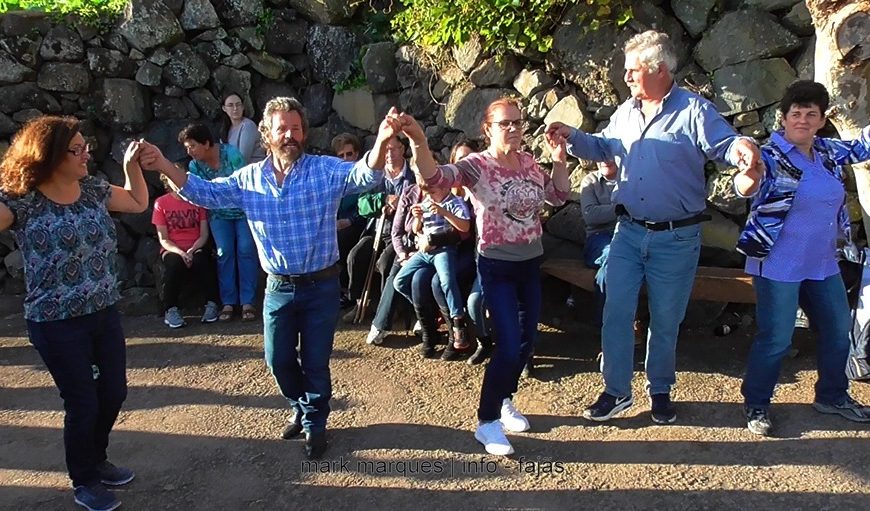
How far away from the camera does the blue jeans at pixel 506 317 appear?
3.58 metres

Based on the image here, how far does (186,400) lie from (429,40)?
10.9ft

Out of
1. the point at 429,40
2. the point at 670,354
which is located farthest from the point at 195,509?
the point at 429,40

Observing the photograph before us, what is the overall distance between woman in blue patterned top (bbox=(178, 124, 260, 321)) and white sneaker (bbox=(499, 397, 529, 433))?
103 inches

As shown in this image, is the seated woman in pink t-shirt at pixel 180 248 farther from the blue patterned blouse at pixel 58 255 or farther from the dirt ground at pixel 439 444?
the blue patterned blouse at pixel 58 255

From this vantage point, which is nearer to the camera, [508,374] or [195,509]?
[195,509]

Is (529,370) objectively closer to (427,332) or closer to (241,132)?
(427,332)

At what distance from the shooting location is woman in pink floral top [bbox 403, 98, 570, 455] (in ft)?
11.7

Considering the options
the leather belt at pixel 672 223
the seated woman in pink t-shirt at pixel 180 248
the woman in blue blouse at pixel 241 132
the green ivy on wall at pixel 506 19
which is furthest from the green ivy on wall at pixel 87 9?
the leather belt at pixel 672 223

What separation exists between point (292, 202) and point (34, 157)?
3.55ft

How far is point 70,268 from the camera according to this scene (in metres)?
3.12

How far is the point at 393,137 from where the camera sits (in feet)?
10.1

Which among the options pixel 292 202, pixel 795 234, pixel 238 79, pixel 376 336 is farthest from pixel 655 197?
pixel 238 79

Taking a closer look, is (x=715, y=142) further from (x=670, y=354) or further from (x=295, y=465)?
(x=295, y=465)

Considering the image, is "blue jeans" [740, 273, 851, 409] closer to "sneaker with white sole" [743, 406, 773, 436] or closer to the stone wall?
"sneaker with white sole" [743, 406, 773, 436]
